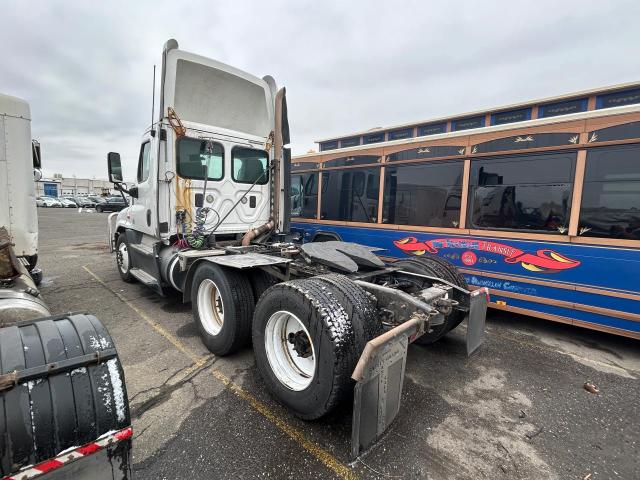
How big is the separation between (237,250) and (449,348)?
308 centimetres

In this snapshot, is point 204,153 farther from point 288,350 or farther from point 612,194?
point 612,194

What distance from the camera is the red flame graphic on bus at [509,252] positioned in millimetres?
4410

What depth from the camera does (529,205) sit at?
4719mm

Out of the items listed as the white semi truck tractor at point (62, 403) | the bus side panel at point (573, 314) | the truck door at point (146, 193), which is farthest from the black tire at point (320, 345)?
the bus side panel at point (573, 314)

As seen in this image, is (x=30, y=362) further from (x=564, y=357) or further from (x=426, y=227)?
(x=426, y=227)

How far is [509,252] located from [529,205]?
2.44ft

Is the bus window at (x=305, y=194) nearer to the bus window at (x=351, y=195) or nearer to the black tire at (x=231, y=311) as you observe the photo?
the bus window at (x=351, y=195)

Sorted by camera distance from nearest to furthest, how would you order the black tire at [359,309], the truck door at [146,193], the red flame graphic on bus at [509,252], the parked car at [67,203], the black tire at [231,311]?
the black tire at [359,309] < the black tire at [231,311] < the red flame graphic on bus at [509,252] < the truck door at [146,193] < the parked car at [67,203]

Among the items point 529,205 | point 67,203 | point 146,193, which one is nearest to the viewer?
point 529,205

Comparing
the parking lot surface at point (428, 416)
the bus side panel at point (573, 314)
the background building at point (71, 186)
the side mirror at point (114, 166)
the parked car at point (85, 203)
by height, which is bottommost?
the parking lot surface at point (428, 416)

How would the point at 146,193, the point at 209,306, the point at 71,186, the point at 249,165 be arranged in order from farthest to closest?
the point at 71,186
the point at 249,165
the point at 146,193
the point at 209,306

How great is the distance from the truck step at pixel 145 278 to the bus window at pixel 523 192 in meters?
5.25

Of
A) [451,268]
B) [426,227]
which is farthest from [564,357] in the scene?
[426,227]

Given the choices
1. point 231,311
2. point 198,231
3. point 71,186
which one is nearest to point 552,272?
point 231,311
